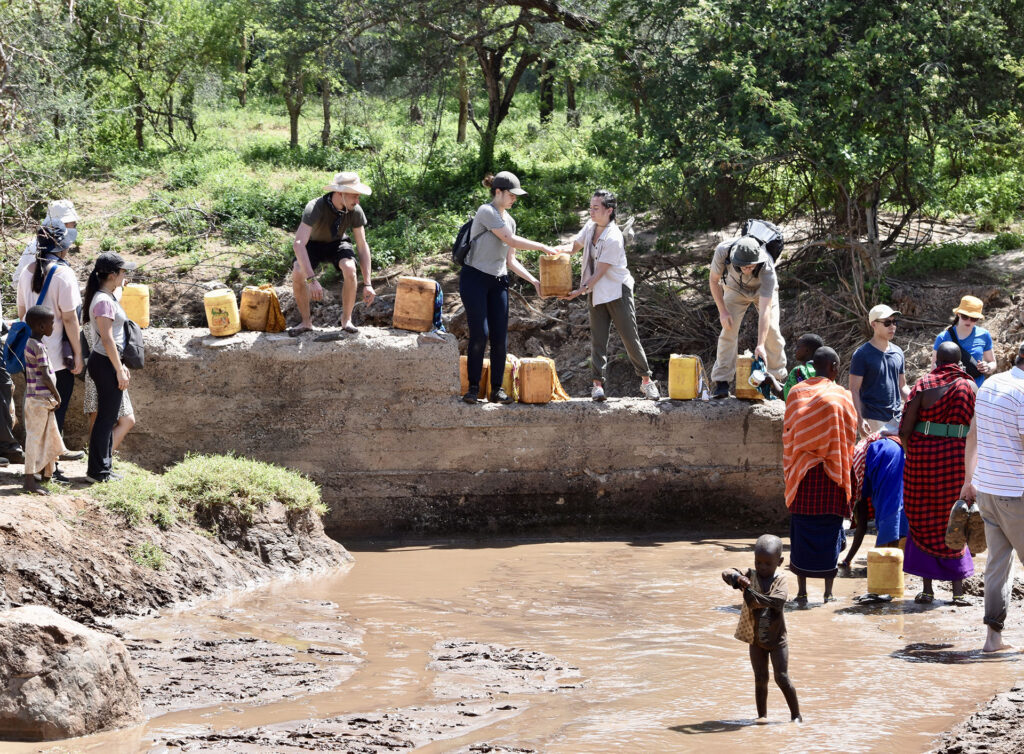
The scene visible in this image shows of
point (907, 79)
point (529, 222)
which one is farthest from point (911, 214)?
point (529, 222)

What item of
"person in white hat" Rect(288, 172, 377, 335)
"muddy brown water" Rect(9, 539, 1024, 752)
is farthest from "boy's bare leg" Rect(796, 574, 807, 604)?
"person in white hat" Rect(288, 172, 377, 335)

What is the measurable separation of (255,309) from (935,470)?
17.8 ft

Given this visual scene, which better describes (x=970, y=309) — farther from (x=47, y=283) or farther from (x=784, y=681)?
(x=47, y=283)

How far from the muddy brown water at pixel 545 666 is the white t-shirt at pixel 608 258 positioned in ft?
7.63

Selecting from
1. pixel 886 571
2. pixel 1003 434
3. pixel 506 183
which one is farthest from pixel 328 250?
pixel 1003 434

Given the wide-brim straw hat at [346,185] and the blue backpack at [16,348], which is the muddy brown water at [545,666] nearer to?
the blue backpack at [16,348]

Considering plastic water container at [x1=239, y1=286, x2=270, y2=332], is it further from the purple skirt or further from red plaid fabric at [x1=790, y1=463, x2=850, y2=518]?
the purple skirt

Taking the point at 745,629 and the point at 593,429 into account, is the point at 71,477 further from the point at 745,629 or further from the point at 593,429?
the point at 745,629

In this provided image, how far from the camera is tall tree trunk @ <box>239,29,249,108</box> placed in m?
23.4

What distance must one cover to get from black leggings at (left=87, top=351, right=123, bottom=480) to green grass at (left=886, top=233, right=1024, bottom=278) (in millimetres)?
9249

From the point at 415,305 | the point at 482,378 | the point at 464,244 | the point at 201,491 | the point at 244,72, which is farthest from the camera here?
the point at 244,72

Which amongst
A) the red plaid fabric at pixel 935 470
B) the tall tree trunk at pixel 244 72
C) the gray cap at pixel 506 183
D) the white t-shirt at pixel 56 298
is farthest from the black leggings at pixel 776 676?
the tall tree trunk at pixel 244 72

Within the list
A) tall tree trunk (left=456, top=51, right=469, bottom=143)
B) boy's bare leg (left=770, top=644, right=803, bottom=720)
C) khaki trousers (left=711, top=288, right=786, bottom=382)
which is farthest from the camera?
tall tree trunk (left=456, top=51, right=469, bottom=143)

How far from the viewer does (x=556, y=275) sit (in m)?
10.2
